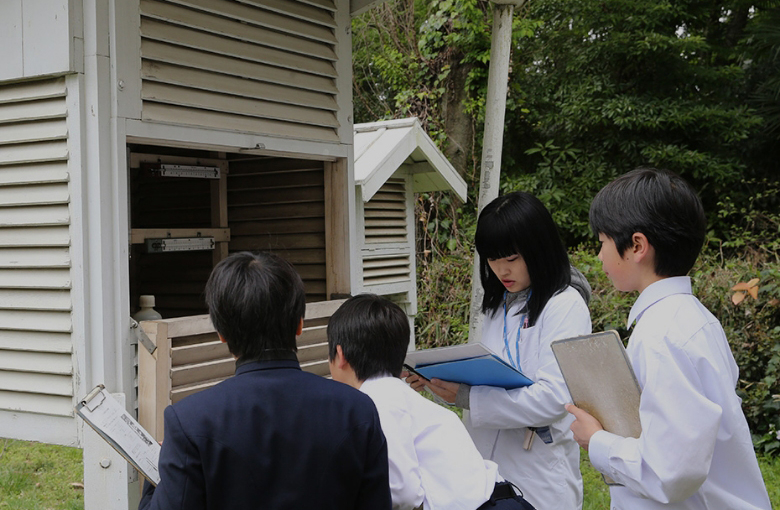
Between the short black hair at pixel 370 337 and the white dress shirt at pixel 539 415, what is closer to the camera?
the short black hair at pixel 370 337

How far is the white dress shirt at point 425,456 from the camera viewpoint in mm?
1866

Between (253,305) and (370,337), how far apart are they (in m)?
0.53

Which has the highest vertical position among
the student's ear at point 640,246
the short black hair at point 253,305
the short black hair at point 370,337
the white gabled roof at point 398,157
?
the white gabled roof at point 398,157

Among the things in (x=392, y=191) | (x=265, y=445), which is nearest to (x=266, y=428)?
(x=265, y=445)

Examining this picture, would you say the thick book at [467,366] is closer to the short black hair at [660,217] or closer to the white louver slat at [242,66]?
the short black hair at [660,217]

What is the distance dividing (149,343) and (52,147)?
2.33 feet

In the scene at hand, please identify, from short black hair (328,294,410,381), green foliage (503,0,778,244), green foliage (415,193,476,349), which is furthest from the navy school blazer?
green foliage (503,0,778,244)

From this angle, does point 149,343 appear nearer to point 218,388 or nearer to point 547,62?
point 218,388

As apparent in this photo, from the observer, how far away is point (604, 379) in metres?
1.56

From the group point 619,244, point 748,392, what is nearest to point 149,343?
point 619,244

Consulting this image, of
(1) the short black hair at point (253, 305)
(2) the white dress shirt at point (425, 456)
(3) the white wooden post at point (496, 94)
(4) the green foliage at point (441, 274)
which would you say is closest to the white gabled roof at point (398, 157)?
(3) the white wooden post at point (496, 94)

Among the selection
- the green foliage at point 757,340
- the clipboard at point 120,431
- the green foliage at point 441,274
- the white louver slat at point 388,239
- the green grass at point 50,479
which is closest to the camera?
the clipboard at point 120,431

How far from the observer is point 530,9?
11.0 meters

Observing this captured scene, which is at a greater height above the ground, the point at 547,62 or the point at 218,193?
the point at 547,62
